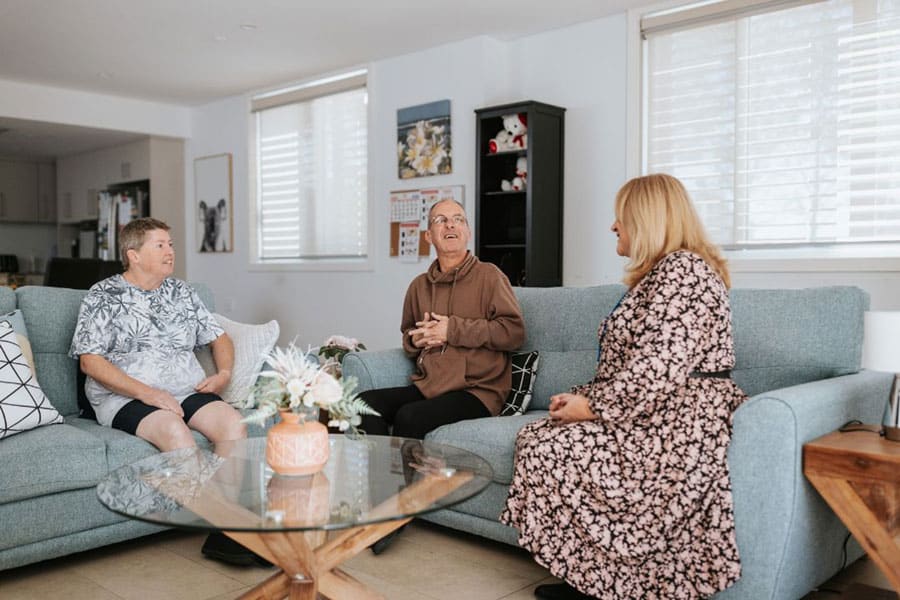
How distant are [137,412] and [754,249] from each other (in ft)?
10.5

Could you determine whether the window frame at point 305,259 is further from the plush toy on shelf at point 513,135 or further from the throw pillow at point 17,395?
the throw pillow at point 17,395

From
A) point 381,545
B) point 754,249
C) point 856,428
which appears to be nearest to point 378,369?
point 381,545

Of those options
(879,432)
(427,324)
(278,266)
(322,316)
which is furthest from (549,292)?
(278,266)

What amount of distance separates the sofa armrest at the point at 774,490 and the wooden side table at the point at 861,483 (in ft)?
0.16

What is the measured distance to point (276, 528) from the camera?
1.50 meters

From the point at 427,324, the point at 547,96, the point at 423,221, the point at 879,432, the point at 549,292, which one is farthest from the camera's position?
the point at 423,221

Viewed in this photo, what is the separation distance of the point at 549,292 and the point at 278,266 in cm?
396

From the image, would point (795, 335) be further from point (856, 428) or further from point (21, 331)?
point (21, 331)

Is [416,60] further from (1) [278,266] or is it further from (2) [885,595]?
(2) [885,595]

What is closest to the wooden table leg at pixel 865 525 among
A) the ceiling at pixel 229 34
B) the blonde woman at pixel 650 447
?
the blonde woman at pixel 650 447

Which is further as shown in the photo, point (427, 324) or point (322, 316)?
point (322, 316)

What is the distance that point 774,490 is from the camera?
193cm

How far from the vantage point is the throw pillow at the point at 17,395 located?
2498 mm

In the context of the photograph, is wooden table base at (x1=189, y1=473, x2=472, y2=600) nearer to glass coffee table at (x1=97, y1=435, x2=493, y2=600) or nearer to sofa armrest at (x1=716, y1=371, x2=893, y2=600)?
glass coffee table at (x1=97, y1=435, x2=493, y2=600)
